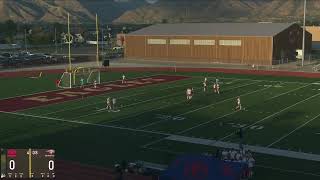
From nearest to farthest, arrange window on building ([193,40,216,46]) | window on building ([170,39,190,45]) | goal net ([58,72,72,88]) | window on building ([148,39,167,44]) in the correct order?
goal net ([58,72,72,88]) → window on building ([193,40,216,46]) → window on building ([170,39,190,45]) → window on building ([148,39,167,44])

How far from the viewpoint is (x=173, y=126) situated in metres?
29.3

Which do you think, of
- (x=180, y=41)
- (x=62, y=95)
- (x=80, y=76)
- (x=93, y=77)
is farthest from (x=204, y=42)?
(x=62, y=95)

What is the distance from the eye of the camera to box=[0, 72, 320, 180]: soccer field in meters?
23.4

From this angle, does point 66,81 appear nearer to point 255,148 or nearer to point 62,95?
point 62,95

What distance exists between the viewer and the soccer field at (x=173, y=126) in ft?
76.8

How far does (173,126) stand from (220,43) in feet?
148

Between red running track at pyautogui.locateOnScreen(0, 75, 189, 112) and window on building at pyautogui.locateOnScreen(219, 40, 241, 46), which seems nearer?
red running track at pyautogui.locateOnScreen(0, 75, 189, 112)

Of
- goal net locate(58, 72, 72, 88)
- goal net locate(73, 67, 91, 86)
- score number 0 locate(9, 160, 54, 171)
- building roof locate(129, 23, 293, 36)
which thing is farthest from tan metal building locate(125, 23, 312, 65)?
score number 0 locate(9, 160, 54, 171)

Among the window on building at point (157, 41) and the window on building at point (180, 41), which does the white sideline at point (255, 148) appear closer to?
the window on building at point (180, 41)

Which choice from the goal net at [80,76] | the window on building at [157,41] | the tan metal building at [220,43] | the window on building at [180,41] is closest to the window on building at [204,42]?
the tan metal building at [220,43]

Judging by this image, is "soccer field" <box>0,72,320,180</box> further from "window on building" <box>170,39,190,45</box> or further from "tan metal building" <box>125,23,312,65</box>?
"window on building" <box>170,39,190,45</box>

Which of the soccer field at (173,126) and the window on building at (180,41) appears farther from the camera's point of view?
the window on building at (180,41)
